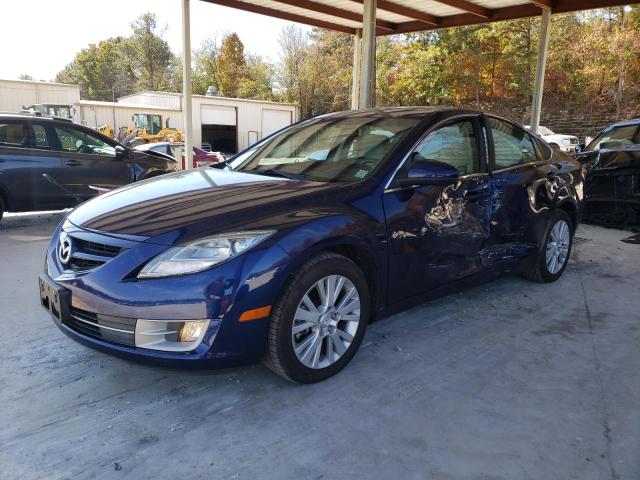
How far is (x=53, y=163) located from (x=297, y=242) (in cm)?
564

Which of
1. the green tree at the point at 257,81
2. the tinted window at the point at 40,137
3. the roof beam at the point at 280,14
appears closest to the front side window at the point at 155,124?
the green tree at the point at 257,81

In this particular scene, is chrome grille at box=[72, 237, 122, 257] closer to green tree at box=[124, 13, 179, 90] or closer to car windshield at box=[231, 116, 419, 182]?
car windshield at box=[231, 116, 419, 182]

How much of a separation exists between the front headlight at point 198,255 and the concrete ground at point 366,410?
0.49 meters

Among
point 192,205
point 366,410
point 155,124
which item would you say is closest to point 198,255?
point 192,205

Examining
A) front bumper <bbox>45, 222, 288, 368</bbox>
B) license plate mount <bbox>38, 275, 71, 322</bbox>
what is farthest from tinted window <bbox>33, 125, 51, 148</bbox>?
front bumper <bbox>45, 222, 288, 368</bbox>

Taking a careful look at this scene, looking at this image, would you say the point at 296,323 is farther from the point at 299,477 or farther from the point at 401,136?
the point at 401,136

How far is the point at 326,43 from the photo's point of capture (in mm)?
39156

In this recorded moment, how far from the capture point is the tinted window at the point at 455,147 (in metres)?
3.42

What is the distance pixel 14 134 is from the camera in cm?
672

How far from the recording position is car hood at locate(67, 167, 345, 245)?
99.6 inches

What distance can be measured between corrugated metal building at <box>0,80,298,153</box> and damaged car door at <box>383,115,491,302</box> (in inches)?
941

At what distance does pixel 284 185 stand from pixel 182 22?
7201 mm

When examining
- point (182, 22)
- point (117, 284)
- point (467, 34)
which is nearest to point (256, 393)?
point (117, 284)

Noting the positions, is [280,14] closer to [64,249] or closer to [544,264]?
[544,264]
